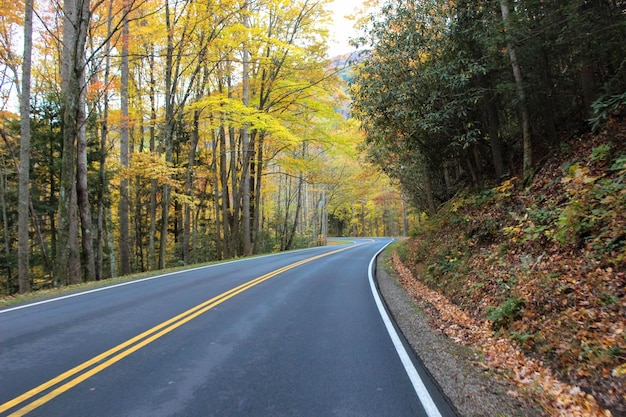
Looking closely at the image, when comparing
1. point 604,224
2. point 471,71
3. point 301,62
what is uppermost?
point 301,62

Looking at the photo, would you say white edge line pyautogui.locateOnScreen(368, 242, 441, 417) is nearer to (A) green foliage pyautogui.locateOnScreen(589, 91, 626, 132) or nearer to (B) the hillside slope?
(B) the hillside slope

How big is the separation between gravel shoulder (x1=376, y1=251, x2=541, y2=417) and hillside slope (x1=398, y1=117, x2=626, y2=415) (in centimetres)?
30

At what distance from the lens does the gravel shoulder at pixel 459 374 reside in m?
3.52

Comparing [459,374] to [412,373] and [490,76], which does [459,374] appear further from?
[490,76]

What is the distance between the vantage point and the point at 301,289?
953 cm

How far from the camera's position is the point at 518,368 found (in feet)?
15.0

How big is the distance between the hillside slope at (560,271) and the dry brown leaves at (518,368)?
0.03 metres

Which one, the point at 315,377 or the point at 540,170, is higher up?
the point at 540,170

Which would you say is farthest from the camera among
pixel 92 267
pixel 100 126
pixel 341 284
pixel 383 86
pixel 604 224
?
pixel 100 126

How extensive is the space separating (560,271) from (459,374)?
2838mm

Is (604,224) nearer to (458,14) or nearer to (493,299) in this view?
(493,299)

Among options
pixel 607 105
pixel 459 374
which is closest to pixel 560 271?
pixel 459 374

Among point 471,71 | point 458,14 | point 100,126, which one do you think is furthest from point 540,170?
point 100,126

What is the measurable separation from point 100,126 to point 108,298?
15807mm
